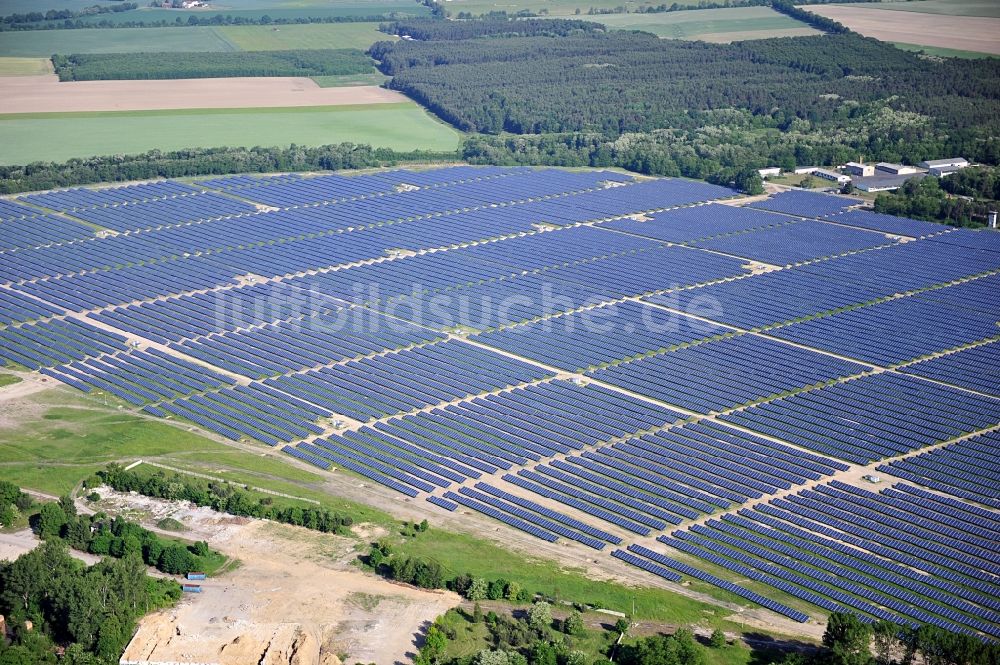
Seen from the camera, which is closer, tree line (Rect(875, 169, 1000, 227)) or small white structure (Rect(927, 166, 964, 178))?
tree line (Rect(875, 169, 1000, 227))

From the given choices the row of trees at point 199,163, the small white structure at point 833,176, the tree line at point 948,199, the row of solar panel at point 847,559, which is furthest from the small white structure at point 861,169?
the row of solar panel at point 847,559

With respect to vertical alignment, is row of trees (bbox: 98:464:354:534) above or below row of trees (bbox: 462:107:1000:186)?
below

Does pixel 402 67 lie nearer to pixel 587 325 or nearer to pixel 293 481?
pixel 587 325

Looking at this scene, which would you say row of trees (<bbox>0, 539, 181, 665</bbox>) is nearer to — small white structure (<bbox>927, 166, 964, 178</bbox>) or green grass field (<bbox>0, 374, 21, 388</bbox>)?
green grass field (<bbox>0, 374, 21, 388</bbox>)

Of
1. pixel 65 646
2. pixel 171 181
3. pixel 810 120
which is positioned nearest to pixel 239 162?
pixel 171 181

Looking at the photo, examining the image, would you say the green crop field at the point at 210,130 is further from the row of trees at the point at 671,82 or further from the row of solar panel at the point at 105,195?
the row of solar panel at the point at 105,195

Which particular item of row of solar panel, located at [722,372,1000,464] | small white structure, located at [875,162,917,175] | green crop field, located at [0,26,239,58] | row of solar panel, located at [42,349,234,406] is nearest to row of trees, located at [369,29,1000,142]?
small white structure, located at [875,162,917,175]

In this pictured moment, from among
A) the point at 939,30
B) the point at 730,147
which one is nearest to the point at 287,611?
the point at 730,147
